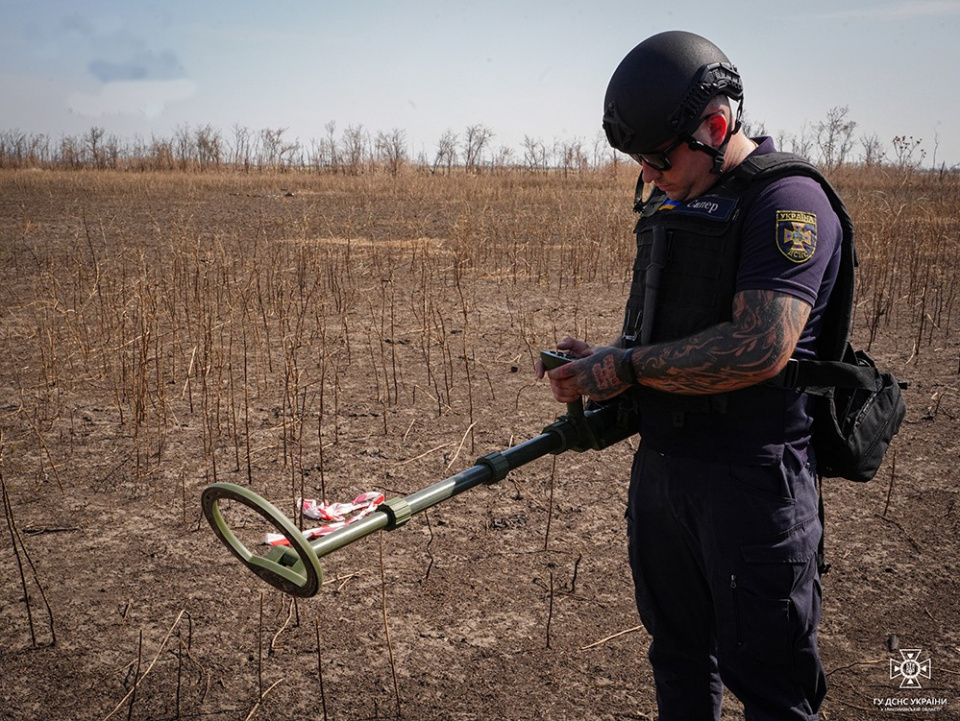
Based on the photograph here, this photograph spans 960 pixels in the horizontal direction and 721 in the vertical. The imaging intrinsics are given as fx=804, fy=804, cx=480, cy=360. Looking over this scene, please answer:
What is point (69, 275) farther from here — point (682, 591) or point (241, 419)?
point (682, 591)

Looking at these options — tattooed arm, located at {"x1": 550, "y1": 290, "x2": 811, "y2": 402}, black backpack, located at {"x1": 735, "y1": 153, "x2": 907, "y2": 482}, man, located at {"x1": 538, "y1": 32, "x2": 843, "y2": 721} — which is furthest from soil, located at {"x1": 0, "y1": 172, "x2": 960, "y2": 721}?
tattooed arm, located at {"x1": 550, "y1": 290, "x2": 811, "y2": 402}

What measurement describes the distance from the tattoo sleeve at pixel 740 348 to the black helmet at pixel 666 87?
0.40 meters

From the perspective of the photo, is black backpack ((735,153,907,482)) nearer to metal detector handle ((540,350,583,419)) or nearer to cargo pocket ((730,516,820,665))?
cargo pocket ((730,516,820,665))

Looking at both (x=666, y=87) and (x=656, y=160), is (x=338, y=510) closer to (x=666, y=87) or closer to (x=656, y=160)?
(x=656, y=160)

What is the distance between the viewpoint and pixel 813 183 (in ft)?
5.39

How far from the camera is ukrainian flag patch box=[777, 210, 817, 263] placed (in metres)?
1.55

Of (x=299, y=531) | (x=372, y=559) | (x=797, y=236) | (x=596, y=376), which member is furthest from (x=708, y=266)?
(x=372, y=559)

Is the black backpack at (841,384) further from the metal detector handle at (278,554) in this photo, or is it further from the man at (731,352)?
the metal detector handle at (278,554)

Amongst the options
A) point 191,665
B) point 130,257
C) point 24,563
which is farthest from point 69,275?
point 191,665

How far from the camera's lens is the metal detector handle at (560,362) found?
1.92 meters

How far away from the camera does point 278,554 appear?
1.58 metres

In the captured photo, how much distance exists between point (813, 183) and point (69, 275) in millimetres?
8926

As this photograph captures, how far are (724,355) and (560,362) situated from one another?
439 mm

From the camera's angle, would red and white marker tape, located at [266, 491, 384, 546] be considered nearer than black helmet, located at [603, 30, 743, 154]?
No
